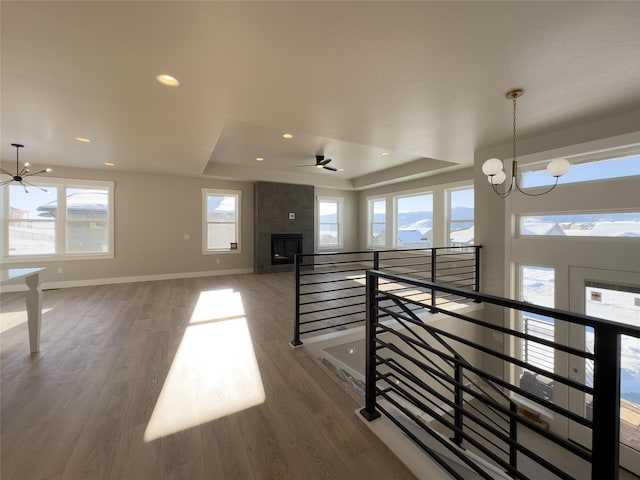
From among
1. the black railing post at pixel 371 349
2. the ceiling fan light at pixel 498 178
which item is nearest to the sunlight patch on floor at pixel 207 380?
the black railing post at pixel 371 349

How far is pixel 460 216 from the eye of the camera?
6.01 m

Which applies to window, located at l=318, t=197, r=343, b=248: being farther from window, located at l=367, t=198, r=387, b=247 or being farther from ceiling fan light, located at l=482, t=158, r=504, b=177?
ceiling fan light, located at l=482, t=158, r=504, b=177

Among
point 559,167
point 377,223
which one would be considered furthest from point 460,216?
point 559,167

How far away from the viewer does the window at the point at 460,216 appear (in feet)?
19.1

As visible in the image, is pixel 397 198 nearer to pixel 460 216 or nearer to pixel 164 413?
pixel 460 216

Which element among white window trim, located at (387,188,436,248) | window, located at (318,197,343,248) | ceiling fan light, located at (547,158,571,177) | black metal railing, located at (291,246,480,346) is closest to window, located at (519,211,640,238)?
A: black metal railing, located at (291,246,480,346)

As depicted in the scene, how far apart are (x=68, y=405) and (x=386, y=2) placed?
11.1 ft

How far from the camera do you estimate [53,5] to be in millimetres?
1544

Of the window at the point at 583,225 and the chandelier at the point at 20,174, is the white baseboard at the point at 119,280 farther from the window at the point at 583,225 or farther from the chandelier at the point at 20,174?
the window at the point at 583,225

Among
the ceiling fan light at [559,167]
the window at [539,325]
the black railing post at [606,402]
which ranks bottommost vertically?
the window at [539,325]

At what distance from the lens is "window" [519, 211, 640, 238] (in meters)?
2.95

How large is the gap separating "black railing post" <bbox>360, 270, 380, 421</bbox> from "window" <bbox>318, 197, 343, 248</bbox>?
271 inches

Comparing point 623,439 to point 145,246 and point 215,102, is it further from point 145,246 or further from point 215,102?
point 145,246

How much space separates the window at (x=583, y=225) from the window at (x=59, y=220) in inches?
317
